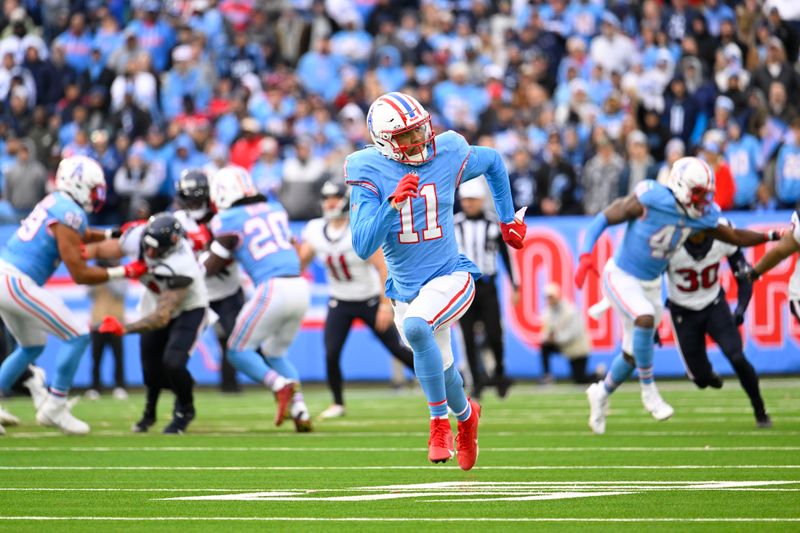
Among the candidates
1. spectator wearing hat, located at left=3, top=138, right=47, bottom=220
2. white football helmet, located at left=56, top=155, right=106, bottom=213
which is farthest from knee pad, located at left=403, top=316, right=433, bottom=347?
spectator wearing hat, located at left=3, top=138, right=47, bottom=220

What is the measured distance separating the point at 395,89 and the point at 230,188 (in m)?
9.86

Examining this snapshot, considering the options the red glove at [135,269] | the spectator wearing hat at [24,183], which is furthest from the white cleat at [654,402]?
the spectator wearing hat at [24,183]

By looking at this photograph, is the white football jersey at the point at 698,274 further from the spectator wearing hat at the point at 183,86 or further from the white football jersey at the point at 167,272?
the spectator wearing hat at the point at 183,86

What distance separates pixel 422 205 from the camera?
8.35 meters

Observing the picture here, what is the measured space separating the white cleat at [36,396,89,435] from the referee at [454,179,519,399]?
15.2ft

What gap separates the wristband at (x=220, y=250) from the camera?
41.3 ft

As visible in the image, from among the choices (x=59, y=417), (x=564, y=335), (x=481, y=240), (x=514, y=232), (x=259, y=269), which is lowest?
(x=564, y=335)

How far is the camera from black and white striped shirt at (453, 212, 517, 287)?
15.7 meters

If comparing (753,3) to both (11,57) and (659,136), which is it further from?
(11,57)

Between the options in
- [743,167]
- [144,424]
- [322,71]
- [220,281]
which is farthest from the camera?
[322,71]

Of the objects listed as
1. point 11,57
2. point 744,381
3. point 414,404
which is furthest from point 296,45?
point 744,381

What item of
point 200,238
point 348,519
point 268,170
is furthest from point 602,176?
point 348,519

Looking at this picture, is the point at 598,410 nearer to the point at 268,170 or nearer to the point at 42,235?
the point at 42,235

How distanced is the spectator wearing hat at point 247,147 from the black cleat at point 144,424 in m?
8.18
